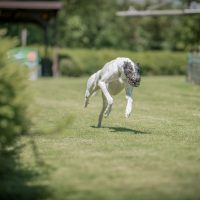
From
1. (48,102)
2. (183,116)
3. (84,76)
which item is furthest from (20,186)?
(84,76)

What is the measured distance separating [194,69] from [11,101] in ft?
92.9

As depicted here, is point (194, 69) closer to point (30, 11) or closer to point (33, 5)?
point (33, 5)

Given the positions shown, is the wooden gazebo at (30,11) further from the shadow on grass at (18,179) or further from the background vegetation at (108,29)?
the shadow on grass at (18,179)

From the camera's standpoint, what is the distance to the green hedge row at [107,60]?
46344mm

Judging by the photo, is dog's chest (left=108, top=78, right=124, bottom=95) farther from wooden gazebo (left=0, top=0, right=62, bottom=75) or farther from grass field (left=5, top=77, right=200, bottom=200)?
wooden gazebo (left=0, top=0, right=62, bottom=75)

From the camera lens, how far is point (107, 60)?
47938 millimetres

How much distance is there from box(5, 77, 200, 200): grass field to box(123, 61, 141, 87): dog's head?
1091mm

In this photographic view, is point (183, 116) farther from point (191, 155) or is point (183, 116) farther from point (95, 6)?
point (95, 6)

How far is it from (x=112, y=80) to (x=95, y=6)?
63295 mm

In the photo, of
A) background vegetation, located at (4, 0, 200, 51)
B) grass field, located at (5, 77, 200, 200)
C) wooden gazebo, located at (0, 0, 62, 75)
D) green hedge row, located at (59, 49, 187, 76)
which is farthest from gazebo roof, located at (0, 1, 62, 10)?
background vegetation, located at (4, 0, 200, 51)

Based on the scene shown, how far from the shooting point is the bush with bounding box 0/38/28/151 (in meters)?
8.61

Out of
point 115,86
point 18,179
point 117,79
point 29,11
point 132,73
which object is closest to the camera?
point 18,179

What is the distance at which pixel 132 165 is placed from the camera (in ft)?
33.8

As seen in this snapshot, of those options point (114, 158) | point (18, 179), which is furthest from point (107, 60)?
point (18, 179)
